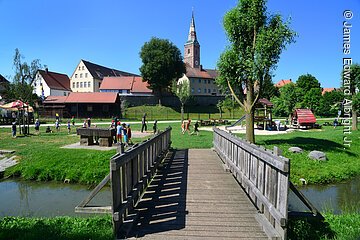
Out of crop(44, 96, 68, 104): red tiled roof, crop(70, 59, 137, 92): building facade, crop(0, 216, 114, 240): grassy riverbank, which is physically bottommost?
crop(0, 216, 114, 240): grassy riverbank

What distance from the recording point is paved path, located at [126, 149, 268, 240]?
4098 mm

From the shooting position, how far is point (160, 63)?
53.2m

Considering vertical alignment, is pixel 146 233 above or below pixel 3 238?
above

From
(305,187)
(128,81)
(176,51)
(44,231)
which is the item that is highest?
(176,51)

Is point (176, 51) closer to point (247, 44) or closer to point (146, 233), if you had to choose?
point (247, 44)

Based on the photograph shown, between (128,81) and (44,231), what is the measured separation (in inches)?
2361

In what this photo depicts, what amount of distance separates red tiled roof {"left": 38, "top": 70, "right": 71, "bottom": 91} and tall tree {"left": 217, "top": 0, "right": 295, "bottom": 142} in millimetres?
52867

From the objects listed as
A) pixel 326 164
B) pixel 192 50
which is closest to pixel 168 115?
pixel 326 164

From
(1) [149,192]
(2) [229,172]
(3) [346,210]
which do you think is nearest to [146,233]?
(1) [149,192]

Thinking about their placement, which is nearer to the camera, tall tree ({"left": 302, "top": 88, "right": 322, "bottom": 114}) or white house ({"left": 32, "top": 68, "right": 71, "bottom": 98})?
tall tree ({"left": 302, "top": 88, "right": 322, "bottom": 114})

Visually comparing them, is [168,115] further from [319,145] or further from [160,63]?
[319,145]

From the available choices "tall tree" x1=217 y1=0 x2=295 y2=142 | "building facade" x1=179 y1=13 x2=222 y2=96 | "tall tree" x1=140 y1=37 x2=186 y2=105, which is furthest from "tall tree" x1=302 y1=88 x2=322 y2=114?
"tall tree" x1=217 y1=0 x2=295 y2=142

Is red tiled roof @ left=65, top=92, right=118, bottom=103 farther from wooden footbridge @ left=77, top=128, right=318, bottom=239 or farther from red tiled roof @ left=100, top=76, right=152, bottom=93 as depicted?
wooden footbridge @ left=77, top=128, right=318, bottom=239

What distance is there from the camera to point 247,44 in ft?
41.3
